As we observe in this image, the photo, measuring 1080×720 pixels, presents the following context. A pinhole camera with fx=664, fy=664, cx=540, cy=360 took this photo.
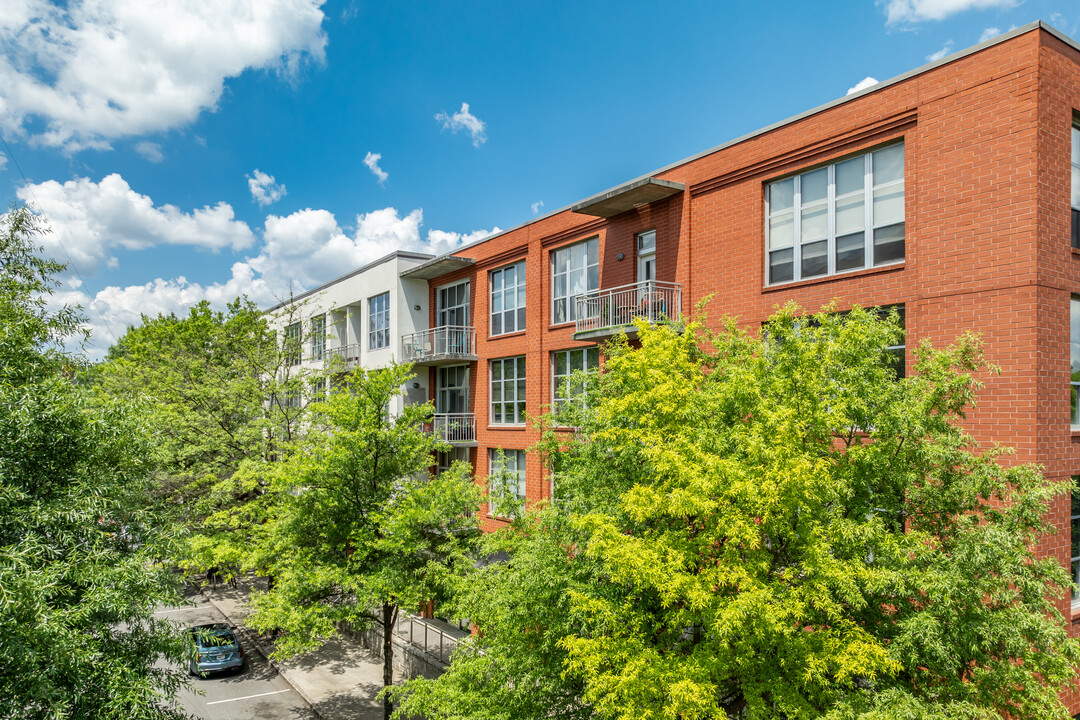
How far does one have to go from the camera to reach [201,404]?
25344 mm

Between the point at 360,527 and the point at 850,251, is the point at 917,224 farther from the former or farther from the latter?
the point at 360,527

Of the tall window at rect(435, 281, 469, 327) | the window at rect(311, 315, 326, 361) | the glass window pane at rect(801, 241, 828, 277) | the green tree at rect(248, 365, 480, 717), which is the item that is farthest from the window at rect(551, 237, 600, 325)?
the window at rect(311, 315, 326, 361)

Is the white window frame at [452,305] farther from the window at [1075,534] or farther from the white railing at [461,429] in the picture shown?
the window at [1075,534]

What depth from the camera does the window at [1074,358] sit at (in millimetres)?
12414

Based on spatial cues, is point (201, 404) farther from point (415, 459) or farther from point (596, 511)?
point (596, 511)

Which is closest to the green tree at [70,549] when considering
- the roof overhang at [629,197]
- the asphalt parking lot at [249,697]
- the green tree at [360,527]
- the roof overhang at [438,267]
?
the green tree at [360,527]

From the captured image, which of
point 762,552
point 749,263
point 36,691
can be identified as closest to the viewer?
point 36,691

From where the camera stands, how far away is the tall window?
89.9 ft

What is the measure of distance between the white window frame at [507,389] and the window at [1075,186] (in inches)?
614

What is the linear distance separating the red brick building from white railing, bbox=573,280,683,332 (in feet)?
0.21

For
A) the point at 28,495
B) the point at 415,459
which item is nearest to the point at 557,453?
the point at 415,459

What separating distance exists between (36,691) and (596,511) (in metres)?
7.68

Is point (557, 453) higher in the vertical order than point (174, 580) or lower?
higher

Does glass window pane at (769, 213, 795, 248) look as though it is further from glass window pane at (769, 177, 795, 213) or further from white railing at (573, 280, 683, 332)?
white railing at (573, 280, 683, 332)
